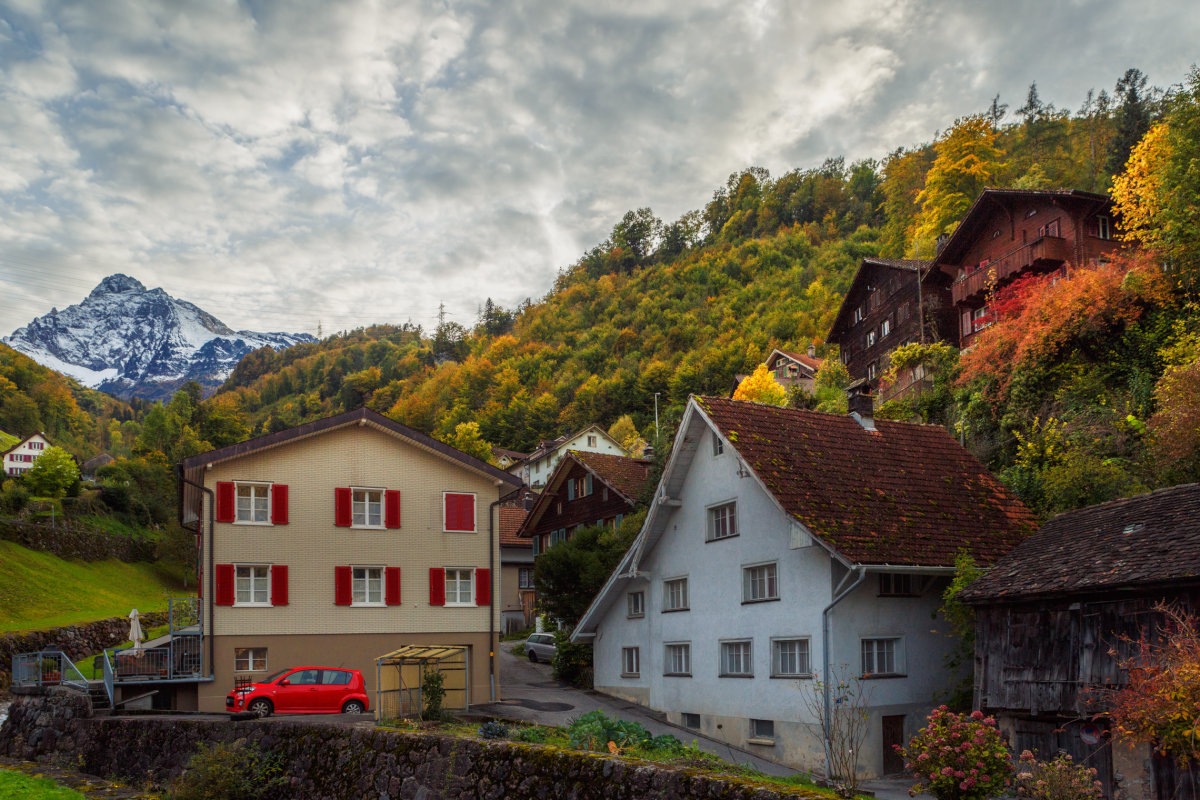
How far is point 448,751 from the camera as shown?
1307 cm

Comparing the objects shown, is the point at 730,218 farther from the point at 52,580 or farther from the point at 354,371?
the point at 52,580

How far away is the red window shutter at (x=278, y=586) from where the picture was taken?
28.9 metres

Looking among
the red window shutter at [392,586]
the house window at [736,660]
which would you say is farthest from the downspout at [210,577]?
the house window at [736,660]

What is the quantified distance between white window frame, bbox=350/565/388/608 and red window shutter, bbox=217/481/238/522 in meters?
4.11

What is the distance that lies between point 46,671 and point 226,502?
780 centimetres

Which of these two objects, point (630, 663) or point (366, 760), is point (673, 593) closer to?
point (630, 663)

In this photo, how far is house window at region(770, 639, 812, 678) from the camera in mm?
21906

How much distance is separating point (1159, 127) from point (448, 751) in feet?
99.9

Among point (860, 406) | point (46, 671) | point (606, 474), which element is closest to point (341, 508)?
point (46, 671)

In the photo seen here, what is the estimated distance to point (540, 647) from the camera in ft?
130

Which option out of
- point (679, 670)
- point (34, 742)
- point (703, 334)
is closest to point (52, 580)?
point (34, 742)

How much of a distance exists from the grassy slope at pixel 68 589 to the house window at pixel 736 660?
32.5 m

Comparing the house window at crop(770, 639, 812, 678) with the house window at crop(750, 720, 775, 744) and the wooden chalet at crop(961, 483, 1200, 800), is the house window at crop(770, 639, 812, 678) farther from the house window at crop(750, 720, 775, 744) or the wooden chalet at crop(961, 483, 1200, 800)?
the wooden chalet at crop(961, 483, 1200, 800)

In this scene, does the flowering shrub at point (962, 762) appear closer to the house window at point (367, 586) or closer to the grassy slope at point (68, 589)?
the house window at point (367, 586)
